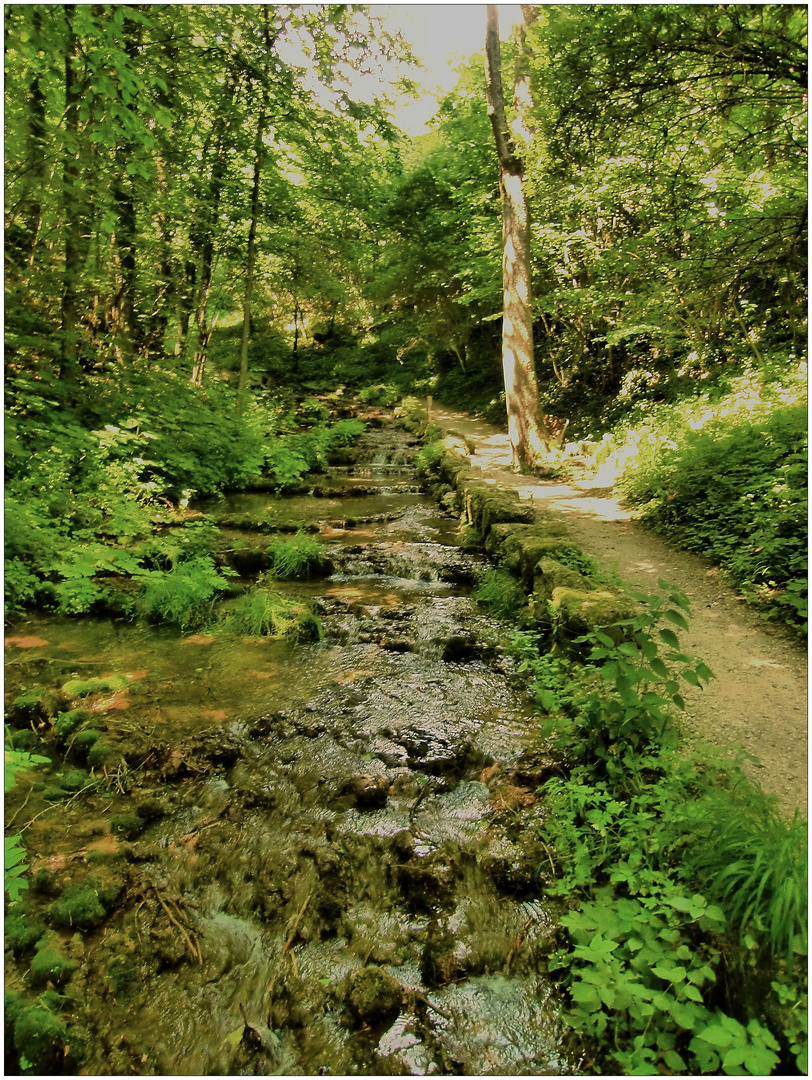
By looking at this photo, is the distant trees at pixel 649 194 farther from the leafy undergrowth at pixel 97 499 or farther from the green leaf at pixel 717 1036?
the leafy undergrowth at pixel 97 499

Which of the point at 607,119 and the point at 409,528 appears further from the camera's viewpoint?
the point at 409,528

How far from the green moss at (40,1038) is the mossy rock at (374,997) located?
1103 mm

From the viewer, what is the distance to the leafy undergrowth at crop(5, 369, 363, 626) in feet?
15.7

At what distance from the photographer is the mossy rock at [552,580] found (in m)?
4.59

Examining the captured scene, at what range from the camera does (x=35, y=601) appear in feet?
16.9

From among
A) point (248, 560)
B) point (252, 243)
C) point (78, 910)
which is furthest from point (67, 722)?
point (252, 243)

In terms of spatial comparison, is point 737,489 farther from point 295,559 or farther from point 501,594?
point 295,559

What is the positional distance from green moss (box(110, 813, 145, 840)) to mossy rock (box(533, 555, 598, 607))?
3502 millimetres

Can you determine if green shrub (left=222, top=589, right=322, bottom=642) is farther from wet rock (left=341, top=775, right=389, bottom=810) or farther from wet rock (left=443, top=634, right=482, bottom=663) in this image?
wet rock (left=341, top=775, right=389, bottom=810)

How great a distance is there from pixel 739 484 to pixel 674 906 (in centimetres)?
486

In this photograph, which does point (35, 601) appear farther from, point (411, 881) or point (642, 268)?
point (642, 268)

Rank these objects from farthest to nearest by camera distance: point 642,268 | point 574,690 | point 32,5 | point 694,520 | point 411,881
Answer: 1. point 642,268
2. point 694,520
3. point 574,690
4. point 32,5
5. point 411,881

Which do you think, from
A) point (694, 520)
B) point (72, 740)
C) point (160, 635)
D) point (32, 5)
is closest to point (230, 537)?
point (160, 635)

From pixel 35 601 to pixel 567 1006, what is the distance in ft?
17.8
